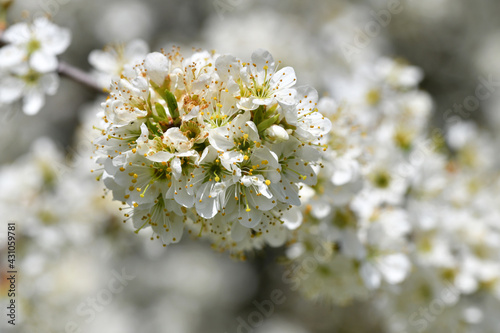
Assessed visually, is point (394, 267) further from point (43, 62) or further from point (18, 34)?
point (18, 34)

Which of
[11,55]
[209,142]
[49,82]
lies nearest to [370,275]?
[209,142]

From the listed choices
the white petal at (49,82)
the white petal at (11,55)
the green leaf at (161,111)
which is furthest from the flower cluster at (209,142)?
the white petal at (11,55)

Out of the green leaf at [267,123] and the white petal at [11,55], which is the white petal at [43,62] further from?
the green leaf at [267,123]

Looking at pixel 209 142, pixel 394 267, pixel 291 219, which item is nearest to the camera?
pixel 209 142

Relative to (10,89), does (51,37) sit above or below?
above

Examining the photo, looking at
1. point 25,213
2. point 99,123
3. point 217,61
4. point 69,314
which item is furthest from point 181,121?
point 69,314

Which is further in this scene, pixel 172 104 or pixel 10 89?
pixel 10 89

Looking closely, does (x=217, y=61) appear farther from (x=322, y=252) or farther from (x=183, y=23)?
(x=183, y=23)
